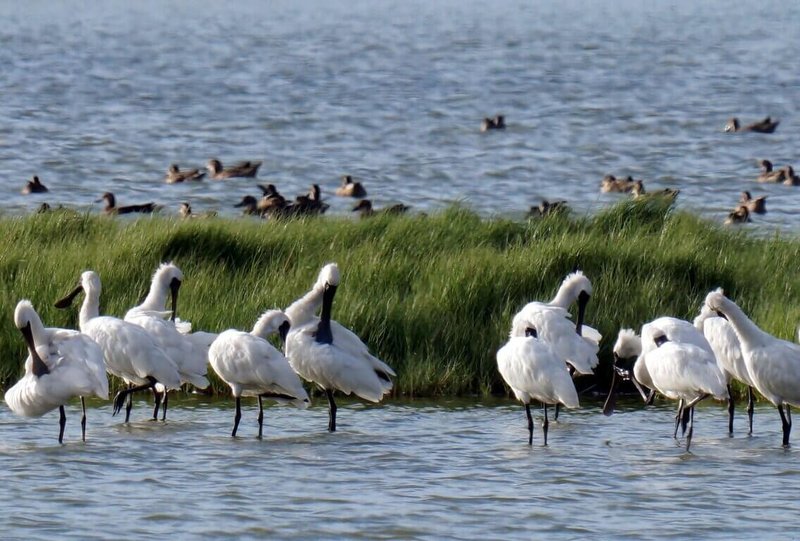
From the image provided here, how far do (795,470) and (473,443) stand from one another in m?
2.00

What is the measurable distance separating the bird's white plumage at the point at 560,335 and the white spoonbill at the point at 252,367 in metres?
1.53

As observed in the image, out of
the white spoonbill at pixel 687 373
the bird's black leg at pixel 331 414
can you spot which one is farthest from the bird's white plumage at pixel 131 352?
the white spoonbill at pixel 687 373

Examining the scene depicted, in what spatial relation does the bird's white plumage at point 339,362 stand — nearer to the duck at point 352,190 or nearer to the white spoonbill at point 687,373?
the white spoonbill at point 687,373

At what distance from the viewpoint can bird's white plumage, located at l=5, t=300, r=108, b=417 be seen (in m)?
10.4

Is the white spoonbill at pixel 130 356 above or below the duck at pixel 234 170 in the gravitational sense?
below

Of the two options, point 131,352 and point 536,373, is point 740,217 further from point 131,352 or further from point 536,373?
point 131,352

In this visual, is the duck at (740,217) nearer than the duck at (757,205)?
Yes

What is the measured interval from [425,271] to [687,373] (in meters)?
3.13

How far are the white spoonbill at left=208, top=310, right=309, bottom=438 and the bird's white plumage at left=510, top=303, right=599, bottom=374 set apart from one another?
5.02ft

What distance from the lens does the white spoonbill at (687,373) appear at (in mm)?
10617

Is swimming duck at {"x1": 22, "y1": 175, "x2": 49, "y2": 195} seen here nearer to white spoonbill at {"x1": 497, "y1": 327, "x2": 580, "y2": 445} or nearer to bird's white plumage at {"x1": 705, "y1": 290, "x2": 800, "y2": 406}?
white spoonbill at {"x1": 497, "y1": 327, "x2": 580, "y2": 445}

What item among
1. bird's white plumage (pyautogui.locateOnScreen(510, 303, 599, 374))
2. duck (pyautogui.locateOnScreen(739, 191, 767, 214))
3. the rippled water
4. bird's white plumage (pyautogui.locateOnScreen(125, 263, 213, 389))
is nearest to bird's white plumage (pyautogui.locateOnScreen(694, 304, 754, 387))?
the rippled water

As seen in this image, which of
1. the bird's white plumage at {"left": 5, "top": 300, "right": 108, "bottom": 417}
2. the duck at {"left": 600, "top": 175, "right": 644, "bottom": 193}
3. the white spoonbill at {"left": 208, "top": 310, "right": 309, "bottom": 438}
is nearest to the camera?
the bird's white plumage at {"left": 5, "top": 300, "right": 108, "bottom": 417}

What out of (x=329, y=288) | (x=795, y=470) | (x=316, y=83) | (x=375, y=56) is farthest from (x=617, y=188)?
(x=375, y=56)
